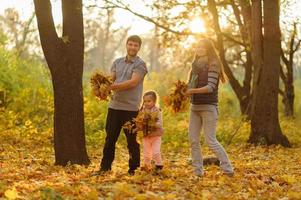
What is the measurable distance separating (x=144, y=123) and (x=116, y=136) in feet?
1.74

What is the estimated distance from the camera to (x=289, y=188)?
817cm

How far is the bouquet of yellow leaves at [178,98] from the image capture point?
27.8 feet

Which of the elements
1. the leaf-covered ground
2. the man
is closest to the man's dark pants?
the man

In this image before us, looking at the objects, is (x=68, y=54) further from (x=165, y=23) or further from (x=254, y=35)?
(x=165, y=23)

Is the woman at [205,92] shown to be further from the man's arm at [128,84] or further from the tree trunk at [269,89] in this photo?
the tree trunk at [269,89]

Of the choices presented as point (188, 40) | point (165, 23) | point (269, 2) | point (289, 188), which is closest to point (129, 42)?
point (289, 188)

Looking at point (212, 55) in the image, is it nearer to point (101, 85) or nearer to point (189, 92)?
point (189, 92)

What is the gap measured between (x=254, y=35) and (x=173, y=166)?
6572 mm

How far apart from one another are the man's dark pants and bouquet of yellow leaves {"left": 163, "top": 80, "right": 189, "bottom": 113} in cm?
56

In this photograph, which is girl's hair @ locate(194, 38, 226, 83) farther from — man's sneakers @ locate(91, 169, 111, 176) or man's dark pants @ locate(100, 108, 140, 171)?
man's sneakers @ locate(91, 169, 111, 176)

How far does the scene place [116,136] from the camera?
853 centimetres

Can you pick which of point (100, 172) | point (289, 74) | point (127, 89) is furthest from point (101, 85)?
point (289, 74)

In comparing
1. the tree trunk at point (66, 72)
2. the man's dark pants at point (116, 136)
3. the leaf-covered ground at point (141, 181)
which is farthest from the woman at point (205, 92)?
the tree trunk at point (66, 72)

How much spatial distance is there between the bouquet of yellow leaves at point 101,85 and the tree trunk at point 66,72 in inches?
50.4
